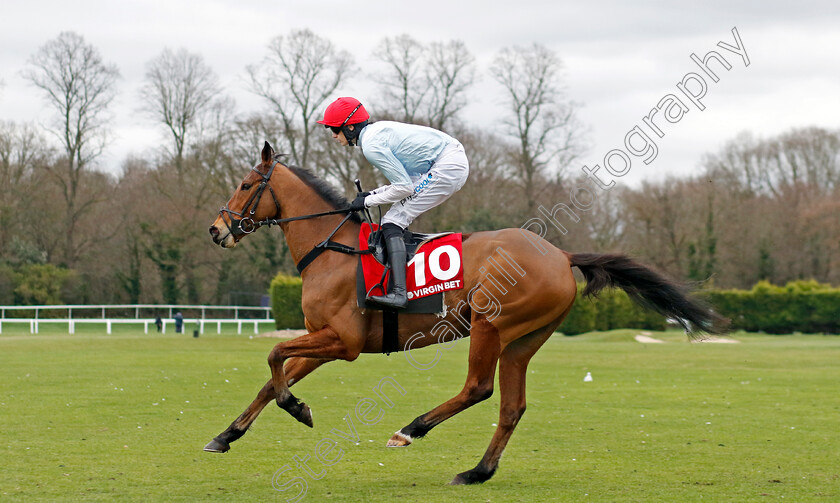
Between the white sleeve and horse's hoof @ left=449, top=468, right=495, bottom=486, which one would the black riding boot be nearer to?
the white sleeve

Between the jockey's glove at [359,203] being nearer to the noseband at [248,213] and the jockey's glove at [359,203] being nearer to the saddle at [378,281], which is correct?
the saddle at [378,281]

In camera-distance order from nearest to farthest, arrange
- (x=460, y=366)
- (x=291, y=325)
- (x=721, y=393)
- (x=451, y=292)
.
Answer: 1. (x=451, y=292)
2. (x=721, y=393)
3. (x=460, y=366)
4. (x=291, y=325)

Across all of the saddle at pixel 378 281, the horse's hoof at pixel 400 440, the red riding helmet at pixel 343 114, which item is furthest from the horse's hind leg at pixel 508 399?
the red riding helmet at pixel 343 114

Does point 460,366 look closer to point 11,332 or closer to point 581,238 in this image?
point 11,332

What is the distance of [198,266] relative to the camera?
48.4 meters

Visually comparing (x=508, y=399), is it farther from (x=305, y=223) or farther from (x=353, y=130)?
(x=353, y=130)

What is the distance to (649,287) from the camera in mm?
8219

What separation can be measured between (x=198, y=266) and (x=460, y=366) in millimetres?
29702

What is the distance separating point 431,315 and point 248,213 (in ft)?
6.50

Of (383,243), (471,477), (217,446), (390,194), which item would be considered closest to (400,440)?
(471,477)

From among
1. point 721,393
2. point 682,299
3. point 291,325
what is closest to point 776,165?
point 291,325

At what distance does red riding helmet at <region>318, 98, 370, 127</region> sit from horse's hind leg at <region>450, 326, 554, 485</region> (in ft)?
8.13

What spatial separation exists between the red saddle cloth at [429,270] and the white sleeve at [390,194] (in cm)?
41

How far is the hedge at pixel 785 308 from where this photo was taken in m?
44.7
